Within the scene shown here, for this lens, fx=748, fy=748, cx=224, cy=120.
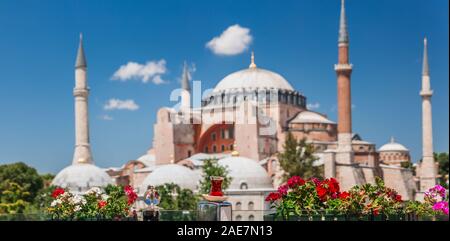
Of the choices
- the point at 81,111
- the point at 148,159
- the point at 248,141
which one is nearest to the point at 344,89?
the point at 248,141

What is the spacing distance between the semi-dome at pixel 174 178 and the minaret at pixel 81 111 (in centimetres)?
333

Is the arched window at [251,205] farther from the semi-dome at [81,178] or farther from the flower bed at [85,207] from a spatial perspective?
the flower bed at [85,207]

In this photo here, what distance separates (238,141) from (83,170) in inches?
233

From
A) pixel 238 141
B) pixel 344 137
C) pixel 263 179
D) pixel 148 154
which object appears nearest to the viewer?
pixel 263 179

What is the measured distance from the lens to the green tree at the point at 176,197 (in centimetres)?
2070

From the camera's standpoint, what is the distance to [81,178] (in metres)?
23.3

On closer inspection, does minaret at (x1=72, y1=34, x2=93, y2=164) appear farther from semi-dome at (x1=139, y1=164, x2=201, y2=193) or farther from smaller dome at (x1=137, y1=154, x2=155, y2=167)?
smaller dome at (x1=137, y1=154, x2=155, y2=167)

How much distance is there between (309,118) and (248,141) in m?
4.44

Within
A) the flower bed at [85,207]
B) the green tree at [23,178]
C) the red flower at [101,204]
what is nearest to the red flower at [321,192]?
the flower bed at [85,207]
